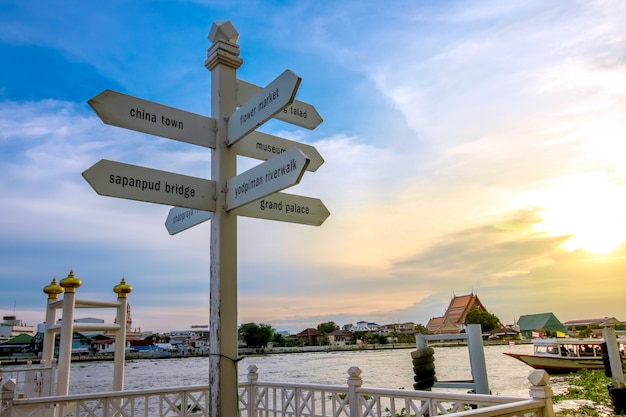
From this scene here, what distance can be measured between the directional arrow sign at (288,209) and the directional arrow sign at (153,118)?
63 cm

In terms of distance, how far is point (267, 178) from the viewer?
11.0ft

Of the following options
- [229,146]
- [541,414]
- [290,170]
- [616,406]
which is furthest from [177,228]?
[616,406]

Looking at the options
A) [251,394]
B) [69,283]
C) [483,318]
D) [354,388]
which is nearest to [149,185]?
[354,388]

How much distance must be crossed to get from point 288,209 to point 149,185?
116cm

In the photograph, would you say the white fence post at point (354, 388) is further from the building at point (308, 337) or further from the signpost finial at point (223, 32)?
the building at point (308, 337)

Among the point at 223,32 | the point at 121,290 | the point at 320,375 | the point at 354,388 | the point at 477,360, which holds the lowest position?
the point at 320,375

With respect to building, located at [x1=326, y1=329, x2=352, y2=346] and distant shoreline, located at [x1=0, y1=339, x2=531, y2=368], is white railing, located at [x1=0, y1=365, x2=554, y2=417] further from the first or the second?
building, located at [x1=326, y1=329, x2=352, y2=346]

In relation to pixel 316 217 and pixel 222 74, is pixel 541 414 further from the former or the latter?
pixel 222 74

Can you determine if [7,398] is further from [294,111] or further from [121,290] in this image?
[121,290]

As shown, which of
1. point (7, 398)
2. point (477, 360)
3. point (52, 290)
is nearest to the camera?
point (7, 398)

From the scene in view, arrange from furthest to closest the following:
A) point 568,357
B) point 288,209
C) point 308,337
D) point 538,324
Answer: point 308,337, point 538,324, point 568,357, point 288,209

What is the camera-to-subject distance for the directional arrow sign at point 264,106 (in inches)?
131

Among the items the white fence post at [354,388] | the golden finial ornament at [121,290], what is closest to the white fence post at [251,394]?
the white fence post at [354,388]

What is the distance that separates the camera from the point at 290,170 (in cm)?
316
